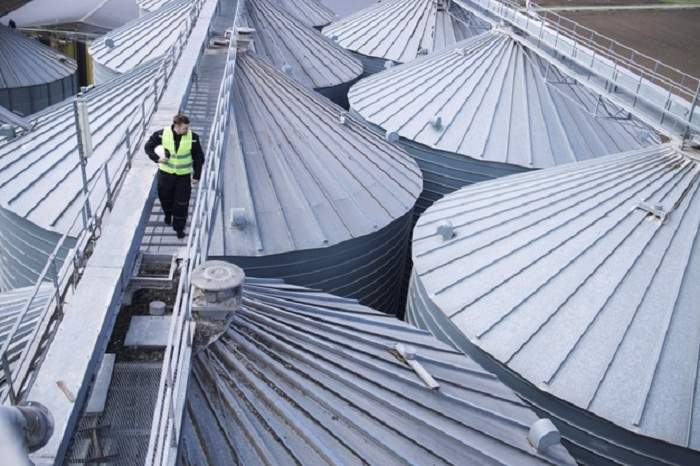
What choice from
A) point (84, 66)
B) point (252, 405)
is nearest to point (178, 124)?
point (252, 405)

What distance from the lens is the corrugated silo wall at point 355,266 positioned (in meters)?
13.0

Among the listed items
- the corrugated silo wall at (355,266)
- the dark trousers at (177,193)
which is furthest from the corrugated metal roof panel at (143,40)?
the dark trousers at (177,193)

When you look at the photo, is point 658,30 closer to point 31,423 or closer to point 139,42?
point 139,42

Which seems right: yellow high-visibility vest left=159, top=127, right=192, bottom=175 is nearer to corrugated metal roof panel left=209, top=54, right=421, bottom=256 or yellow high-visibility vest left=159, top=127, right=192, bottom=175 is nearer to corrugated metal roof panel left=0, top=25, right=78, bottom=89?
corrugated metal roof panel left=209, top=54, right=421, bottom=256

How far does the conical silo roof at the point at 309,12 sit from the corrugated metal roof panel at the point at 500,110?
1141 centimetres

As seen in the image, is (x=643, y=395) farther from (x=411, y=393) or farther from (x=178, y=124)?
(x=178, y=124)

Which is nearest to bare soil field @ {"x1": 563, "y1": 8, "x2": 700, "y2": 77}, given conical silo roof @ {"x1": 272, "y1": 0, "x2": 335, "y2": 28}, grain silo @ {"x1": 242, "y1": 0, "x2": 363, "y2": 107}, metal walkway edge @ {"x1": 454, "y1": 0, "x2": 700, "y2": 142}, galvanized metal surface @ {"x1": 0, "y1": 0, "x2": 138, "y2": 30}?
conical silo roof @ {"x1": 272, "y1": 0, "x2": 335, "y2": 28}

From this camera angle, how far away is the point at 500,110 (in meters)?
19.2

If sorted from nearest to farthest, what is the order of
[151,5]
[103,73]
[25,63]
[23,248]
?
[23,248] → [103,73] → [25,63] → [151,5]

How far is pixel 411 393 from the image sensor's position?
9.30 m

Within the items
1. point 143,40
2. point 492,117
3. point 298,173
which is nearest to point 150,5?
point 143,40

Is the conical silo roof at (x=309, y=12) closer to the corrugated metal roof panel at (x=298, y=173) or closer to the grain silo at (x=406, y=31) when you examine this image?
the grain silo at (x=406, y=31)

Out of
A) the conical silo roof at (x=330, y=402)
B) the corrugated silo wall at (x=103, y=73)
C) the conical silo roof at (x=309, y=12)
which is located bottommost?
the conical silo roof at (x=330, y=402)

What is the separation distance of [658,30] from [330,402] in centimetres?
6617
